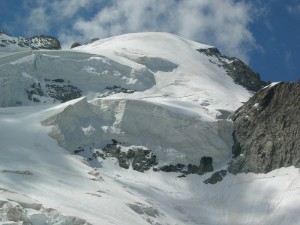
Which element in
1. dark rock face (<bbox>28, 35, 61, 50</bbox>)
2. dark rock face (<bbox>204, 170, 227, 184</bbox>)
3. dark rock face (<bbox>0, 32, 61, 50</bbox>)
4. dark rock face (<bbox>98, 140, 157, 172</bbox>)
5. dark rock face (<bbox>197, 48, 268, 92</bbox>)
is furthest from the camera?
dark rock face (<bbox>28, 35, 61, 50</bbox>)

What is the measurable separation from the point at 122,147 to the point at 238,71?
49618mm

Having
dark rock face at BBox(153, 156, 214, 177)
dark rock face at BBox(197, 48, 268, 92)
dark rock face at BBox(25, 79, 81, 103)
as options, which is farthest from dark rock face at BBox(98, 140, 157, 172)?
dark rock face at BBox(197, 48, 268, 92)

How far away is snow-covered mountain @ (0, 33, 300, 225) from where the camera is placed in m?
52.9

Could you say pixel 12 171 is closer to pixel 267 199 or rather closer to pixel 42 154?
pixel 42 154

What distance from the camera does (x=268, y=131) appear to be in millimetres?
72062

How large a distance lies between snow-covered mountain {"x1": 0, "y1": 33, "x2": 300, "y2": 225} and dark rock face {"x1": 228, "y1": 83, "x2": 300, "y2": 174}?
1.21 metres

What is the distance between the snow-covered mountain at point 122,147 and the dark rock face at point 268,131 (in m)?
1.21

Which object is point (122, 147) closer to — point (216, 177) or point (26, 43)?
point (216, 177)

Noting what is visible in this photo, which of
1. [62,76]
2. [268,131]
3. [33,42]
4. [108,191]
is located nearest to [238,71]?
[33,42]

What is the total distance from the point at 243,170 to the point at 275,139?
4384mm

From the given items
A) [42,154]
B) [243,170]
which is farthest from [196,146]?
[42,154]

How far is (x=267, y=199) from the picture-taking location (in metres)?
62.2

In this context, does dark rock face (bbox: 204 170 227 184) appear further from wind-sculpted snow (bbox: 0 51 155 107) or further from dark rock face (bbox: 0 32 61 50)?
dark rock face (bbox: 0 32 61 50)

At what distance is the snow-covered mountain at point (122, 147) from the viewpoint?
52.9 m
